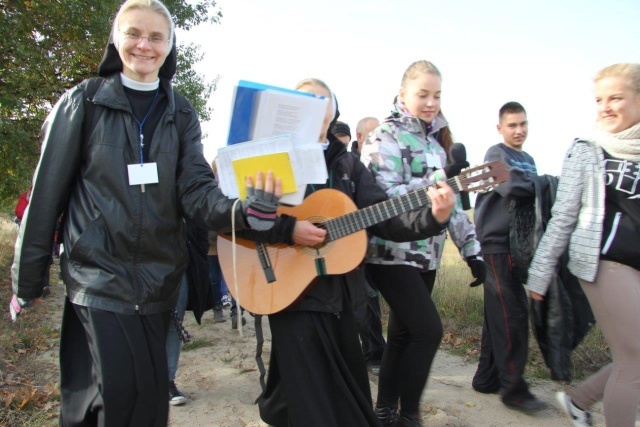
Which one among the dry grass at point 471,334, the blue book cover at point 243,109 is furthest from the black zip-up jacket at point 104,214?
the dry grass at point 471,334

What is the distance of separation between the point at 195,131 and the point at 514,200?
229 centimetres

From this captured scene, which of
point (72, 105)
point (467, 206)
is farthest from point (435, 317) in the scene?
point (72, 105)

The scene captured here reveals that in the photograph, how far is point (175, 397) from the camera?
147 inches

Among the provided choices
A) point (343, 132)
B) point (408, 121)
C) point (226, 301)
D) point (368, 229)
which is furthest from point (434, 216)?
point (226, 301)

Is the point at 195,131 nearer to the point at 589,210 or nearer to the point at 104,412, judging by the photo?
the point at 104,412

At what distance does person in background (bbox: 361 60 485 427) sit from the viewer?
9.79 feet

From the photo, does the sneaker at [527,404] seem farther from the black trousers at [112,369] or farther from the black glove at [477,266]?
the black trousers at [112,369]

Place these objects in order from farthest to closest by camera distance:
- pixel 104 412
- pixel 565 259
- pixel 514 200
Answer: pixel 514 200 < pixel 565 259 < pixel 104 412

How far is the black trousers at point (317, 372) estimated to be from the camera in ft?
8.61

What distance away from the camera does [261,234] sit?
2.61 m

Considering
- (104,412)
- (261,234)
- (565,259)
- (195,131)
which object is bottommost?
(104,412)

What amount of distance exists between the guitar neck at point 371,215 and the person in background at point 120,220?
56 cm

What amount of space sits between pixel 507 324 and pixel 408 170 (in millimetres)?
1421

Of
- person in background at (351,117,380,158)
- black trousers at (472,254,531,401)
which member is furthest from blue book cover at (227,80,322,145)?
person in background at (351,117,380,158)
